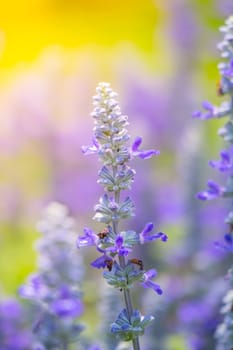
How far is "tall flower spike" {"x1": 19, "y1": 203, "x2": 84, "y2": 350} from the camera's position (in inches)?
150

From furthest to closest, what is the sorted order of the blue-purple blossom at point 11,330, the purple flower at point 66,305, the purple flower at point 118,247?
1. the blue-purple blossom at point 11,330
2. the purple flower at point 66,305
3. the purple flower at point 118,247

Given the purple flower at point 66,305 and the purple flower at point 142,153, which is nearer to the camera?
the purple flower at point 142,153

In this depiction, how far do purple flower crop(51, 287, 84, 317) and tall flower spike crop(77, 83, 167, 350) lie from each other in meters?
0.79

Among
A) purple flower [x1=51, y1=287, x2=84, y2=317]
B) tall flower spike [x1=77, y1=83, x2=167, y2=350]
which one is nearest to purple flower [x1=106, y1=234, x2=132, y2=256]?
tall flower spike [x1=77, y1=83, x2=167, y2=350]

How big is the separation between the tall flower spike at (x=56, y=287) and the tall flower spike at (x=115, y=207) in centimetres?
83

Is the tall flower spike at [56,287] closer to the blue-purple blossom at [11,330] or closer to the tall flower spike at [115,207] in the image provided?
the blue-purple blossom at [11,330]

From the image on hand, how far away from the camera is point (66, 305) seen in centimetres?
374

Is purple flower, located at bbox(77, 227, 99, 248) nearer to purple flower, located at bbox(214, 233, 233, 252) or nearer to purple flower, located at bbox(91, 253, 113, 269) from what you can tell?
purple flower, located at bbox(91, 253, 113, 269)

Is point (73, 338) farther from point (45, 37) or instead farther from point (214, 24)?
point (45, 37)

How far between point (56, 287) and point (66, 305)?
180 millimetres

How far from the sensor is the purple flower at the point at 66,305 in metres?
3.73

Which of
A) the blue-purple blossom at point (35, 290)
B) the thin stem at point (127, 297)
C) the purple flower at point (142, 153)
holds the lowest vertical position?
the thin stem at point (127, 297)

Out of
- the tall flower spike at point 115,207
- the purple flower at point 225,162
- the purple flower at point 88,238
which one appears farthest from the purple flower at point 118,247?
the purple flower at point 225,162

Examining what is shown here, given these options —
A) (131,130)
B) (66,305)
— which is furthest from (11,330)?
(131,130)
